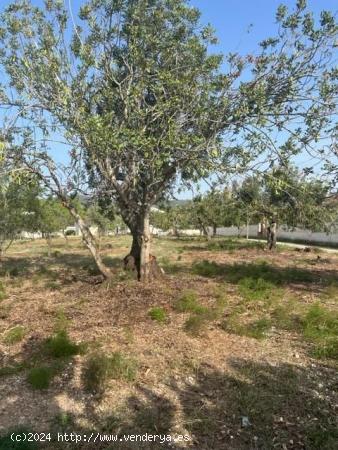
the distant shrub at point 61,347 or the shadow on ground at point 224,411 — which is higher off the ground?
the distant shrub at point 61,347

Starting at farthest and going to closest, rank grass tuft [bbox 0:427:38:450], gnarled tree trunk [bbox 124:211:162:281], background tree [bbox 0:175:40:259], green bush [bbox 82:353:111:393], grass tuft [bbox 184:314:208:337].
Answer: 1. background tree [bbox 0:175:40:259]
2. gnarled tree trunk [bbox 124:211:162:281]
3. grass tuft [bbox 184:314:208:337]
4. green bush [bbox 82:353:111:393]
5. grass tuft [bbox 0:427:38:450]

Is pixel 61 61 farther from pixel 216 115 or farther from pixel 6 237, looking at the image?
pixel 6 237

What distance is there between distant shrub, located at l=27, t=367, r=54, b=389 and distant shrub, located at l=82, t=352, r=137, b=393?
1.60 ft

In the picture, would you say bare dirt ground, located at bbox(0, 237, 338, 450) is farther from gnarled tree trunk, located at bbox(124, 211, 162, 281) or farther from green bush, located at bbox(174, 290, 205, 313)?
gnarled tree trunk, located at bbox(124, 211, 162, 281)

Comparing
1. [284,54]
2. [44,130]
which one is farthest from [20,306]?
[284,54]

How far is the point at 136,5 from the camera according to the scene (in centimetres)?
1088

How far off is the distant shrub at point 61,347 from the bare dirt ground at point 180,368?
0.11 metres

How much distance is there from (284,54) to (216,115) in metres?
2.15

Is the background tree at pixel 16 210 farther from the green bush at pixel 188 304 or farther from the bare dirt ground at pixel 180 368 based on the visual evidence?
the green bush at pixel 188 304

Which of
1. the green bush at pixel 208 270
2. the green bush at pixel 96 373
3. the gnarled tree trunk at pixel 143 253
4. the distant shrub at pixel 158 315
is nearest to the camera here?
the green bush at pixel 96 373

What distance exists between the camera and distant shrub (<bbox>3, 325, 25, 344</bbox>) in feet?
27.0

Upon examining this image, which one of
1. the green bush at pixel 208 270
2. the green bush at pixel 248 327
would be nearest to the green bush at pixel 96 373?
the green bush at pixel 248 327

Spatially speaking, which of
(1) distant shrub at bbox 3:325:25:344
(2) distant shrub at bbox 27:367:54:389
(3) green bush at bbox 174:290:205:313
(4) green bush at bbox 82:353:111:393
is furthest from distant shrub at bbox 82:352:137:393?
(3) green bush at bbox 174:290:205:313

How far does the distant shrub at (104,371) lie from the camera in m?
6.21
